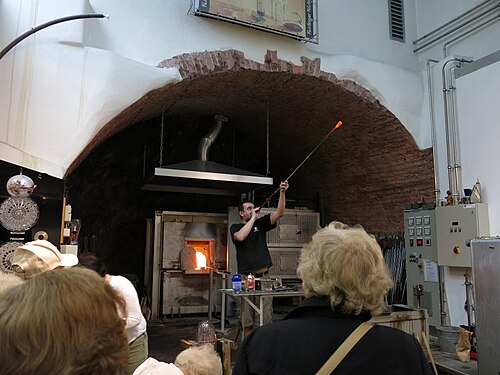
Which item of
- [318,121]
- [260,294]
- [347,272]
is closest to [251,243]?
[260,294]

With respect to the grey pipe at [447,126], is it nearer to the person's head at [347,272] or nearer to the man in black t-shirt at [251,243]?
the man in black t-shirt at [251,243]

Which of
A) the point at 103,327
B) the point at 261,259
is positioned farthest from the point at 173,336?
the point at 103,327

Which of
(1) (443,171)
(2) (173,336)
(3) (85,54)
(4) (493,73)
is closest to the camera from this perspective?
(3) (85,54)

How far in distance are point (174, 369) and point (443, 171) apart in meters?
4.66

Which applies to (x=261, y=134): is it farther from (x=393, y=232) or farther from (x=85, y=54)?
(x=85, y=54)

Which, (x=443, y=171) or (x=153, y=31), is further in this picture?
(x=443, y=171)

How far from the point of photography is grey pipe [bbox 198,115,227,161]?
22.7ft

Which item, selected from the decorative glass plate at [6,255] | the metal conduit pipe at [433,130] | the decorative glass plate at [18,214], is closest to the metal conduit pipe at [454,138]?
the metal conduit pipe at [433,130]

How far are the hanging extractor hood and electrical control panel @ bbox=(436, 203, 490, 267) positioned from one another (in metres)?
2.24

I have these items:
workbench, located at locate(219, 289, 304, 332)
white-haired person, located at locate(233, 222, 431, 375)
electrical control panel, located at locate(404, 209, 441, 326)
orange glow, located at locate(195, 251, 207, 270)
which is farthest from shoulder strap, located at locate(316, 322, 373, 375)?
orange glow, located at locate(195, 251, 207, 270)

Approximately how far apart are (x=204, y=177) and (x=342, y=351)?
15.0 ft

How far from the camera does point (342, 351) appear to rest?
1.30 m

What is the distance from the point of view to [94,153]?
317 inches

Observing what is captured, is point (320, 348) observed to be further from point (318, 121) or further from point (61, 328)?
point (318, 121)
